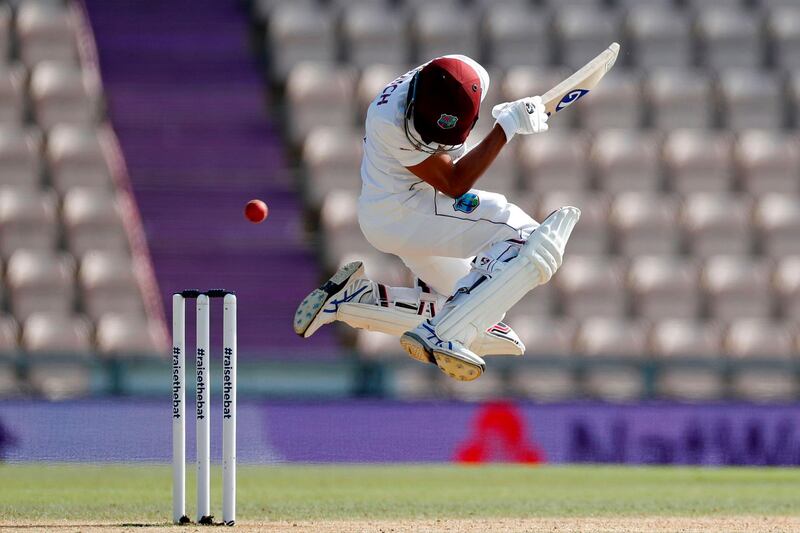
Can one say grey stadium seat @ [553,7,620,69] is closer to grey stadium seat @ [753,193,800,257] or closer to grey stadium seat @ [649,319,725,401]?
grey stadium seat @ [753,193,800,257]

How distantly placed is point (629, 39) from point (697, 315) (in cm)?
341

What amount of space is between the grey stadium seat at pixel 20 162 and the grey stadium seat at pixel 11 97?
0.35 meters

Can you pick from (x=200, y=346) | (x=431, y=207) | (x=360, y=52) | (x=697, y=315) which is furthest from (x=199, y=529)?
(x=360, y=52)

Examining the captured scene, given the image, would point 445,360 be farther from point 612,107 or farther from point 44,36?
point 44,36

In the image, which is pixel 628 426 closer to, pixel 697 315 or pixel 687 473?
pixel 687 473

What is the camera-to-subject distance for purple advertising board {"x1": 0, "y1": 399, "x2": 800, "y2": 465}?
33.6ft

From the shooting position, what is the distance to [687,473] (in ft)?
34.3

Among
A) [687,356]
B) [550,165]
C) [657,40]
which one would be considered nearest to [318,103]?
[550,165]

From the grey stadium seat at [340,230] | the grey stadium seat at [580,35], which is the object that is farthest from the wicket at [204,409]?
the grey stadium seat at [580,35]

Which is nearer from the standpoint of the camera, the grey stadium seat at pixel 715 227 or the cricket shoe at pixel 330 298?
the cricket shoe at pixel 330 298

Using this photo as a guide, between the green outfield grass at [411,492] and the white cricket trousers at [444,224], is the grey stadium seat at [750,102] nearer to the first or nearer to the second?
the green outfield grass at [411,492]

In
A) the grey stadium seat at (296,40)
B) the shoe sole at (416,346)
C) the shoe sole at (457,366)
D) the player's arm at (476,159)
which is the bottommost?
the shoe sole at (457,366)

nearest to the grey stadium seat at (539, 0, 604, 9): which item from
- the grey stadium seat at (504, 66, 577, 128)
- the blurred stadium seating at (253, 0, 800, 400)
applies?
the blurred stadium seating at (253, 0, 800, 400)

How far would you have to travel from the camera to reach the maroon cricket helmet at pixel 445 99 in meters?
5.60
